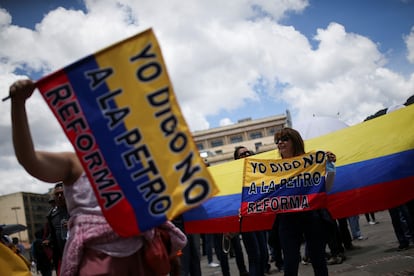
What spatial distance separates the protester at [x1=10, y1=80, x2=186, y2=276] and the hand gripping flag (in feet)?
0.43

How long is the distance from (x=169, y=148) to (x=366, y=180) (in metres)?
3.80

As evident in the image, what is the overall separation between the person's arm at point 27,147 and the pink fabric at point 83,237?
0.26 m

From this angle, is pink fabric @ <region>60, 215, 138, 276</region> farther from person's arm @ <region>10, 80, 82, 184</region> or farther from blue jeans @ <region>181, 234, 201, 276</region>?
blue jeans @ <region>181, 234, 201, 276</region>

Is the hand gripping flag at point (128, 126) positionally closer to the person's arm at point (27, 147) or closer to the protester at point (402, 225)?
the person's arm at point (27, 147)

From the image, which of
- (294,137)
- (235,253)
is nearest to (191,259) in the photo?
(235,253)

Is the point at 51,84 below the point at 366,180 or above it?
above

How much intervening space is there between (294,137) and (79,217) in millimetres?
2657

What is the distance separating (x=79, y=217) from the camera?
1.92 m

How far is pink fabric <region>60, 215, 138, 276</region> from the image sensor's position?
6.05 feet

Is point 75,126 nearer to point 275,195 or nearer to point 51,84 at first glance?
point 51,84

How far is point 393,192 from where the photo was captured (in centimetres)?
465

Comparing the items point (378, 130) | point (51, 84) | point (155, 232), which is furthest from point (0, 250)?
point (378, 130)

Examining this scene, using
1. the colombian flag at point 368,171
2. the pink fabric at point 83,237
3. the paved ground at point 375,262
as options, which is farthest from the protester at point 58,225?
the paved ground at point 375,262

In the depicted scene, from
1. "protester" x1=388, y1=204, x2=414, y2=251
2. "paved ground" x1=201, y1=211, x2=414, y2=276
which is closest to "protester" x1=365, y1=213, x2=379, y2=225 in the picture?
"paved ground" x1=201, y1=211, x2=414, y2=276
